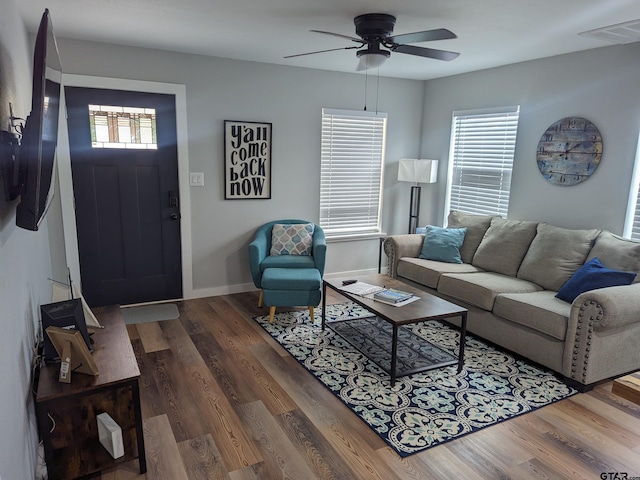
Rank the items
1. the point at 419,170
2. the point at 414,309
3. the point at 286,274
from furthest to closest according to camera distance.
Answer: the point at 419,170, the point at 286,274, the point at 414,309

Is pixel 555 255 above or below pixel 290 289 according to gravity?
above

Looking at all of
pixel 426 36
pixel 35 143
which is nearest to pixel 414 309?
pixel 426 36

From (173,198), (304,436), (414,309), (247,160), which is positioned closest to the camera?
(304,436)

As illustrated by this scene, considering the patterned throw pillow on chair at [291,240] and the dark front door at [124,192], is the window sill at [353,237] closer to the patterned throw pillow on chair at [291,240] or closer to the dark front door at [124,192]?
the patterned throw pillow on chair at [291,240]

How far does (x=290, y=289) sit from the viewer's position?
153 inches

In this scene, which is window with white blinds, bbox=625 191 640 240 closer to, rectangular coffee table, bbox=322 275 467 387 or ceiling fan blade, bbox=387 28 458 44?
rectangular coffee table, bbox=322 275 467 387

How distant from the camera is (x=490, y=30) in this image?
3189mm

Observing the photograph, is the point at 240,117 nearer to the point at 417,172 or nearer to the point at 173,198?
the point at 173,198

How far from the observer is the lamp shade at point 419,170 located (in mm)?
5043

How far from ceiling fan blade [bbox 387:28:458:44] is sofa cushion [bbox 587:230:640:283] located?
81.3 inches

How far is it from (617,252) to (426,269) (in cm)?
151

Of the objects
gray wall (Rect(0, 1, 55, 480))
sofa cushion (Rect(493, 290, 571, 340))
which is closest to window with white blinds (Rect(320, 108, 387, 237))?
sofa cushion (Rect(493, 290, 571, 340))

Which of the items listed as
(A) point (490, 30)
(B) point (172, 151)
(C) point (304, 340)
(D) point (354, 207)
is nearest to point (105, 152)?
(B) point (172, 151)

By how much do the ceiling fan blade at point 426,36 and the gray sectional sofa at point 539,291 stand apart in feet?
6.07
